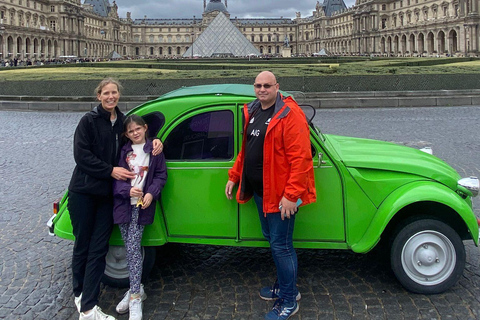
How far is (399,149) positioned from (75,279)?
2925 mm

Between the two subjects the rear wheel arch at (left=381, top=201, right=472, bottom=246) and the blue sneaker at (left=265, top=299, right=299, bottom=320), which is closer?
the blue sneaker at (left=265, top=299, right=299, bottom=320)

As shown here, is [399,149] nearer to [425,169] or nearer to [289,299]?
[425,169]

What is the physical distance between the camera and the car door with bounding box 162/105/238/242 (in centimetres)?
354

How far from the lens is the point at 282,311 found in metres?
3.21

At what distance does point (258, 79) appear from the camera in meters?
3.04

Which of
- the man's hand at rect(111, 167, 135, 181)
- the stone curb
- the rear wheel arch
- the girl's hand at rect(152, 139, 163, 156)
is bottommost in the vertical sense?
the rear wheel arch

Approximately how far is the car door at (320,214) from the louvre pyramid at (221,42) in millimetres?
61631

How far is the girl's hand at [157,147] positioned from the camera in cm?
331

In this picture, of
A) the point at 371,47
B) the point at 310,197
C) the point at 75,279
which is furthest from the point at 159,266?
the point at 371,47

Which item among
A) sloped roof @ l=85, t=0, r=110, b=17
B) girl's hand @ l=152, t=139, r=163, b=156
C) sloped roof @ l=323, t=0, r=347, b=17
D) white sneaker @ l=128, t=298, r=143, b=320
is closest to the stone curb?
girl's hand @ l=152, t=139, r=163, b=156

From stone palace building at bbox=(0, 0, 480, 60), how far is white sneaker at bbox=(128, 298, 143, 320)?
56720mm

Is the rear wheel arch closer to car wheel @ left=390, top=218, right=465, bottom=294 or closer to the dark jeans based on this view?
car wheel @ left=390, top=218, right=465, bottom=294

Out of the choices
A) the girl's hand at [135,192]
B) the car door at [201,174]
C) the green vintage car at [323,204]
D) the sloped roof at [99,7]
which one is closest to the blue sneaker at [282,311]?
the green vintage car at [323,204]

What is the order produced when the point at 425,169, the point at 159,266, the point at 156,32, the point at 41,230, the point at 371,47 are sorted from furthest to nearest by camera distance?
the point at 156,32
the point at 371,47
the point at 41,230
the point at 159,266
the point at 425,169
